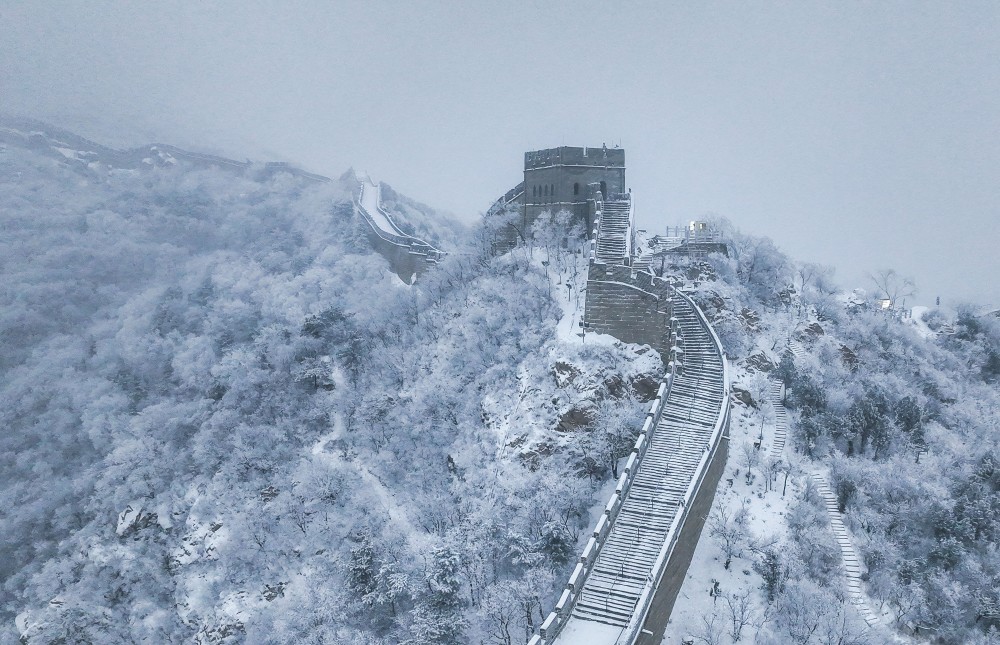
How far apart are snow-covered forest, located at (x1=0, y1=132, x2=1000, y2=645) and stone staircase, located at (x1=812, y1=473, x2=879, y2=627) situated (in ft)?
1.26

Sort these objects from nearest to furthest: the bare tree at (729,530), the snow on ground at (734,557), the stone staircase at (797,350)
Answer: the snow on ground at (734,557) < the bare tree at (729,530) < the stone staircase at (797,350)

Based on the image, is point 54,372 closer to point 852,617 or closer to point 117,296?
point 117,296

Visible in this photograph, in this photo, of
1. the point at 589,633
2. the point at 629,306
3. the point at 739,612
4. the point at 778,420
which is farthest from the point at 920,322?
the point at 589,633

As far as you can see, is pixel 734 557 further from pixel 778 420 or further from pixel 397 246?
pixel 397 246

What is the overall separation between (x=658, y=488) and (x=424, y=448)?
16633 mm

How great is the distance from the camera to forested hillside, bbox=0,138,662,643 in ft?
89.0

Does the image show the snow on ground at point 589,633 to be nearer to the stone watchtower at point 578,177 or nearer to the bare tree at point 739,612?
the bare tree at point 739,612

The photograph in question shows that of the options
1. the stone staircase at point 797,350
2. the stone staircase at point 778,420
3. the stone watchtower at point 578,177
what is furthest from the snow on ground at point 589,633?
the stone watchtower at point 578,177

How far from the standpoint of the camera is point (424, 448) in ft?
116

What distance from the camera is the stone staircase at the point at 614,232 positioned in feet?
123

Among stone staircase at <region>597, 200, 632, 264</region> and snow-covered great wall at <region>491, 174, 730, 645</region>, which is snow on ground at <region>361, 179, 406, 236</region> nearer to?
stone staircase at <region>597, 200, 632, 264</region>

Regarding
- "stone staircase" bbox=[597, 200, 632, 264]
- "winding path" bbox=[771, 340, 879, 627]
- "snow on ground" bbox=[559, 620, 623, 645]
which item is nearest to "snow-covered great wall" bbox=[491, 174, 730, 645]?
"snow on ground" bbox=[559, 620, 623, 645]

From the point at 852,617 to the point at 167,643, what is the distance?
124ft

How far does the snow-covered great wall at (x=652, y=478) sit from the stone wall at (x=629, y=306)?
61 mm
